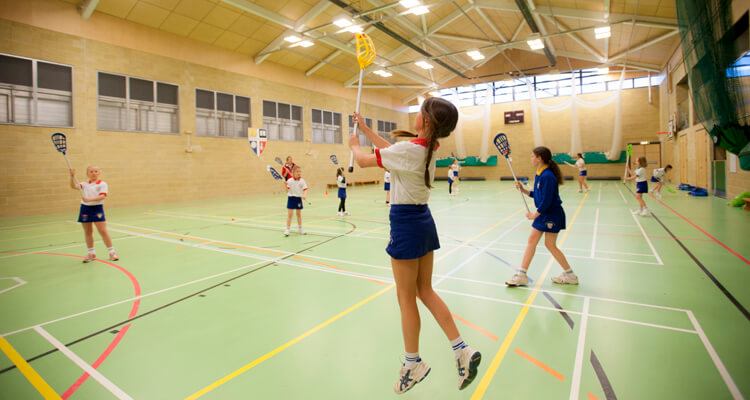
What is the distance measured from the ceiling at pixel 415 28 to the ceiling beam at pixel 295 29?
0.05 m

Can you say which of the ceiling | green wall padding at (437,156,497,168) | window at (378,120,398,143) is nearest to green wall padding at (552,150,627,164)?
green wall padding at (437,156,497,168)

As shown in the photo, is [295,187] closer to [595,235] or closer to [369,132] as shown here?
[369,132]

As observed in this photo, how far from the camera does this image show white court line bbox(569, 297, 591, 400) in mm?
2887

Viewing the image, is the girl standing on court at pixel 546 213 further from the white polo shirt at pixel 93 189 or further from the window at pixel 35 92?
the window at pixel 35 92

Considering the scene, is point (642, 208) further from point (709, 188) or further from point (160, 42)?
point (160, 42)

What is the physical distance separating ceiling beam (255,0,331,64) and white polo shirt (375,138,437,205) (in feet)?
65.7

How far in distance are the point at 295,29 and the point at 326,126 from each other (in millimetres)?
9840

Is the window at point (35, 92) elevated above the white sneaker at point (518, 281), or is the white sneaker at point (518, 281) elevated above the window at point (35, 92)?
the window at point (35, 92)

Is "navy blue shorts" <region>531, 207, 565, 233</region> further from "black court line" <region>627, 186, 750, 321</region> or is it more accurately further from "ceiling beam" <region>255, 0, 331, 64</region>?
"ceiling beam" <region>255, 0, 331, 64</region>

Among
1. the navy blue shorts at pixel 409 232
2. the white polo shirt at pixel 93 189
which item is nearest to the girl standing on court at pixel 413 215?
the navy blue shorts at pixel 409 232

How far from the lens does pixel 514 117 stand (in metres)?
35.3

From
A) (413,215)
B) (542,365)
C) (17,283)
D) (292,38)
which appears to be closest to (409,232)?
(413,215)

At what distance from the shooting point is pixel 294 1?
19594 mm

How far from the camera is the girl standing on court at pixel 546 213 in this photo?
5.16 meters
